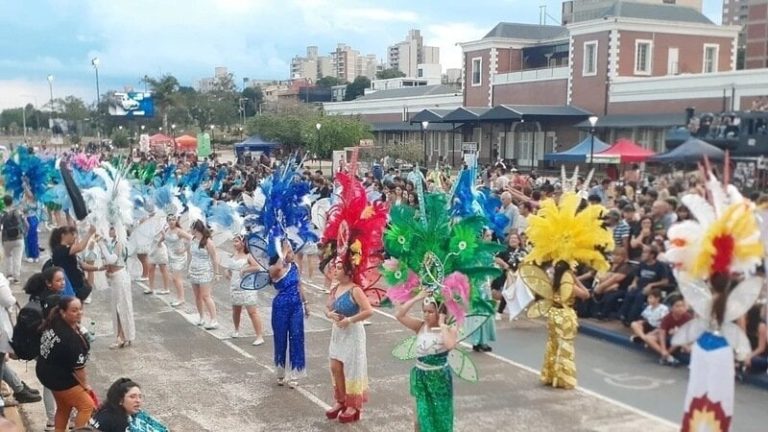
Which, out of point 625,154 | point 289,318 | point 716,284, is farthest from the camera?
point 625,154

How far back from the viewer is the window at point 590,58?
40.2 m

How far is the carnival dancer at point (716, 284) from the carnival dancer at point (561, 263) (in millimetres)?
2937

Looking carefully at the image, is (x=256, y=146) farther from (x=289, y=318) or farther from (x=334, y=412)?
(x=334, y=412)

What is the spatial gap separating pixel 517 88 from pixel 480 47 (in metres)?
4.77

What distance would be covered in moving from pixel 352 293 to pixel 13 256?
9.35 meters

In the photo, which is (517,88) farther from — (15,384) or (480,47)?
(15,384)

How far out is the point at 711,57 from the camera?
42312 mm

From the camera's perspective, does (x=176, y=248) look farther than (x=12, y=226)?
No

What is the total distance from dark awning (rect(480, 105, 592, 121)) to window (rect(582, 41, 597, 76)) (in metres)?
2.03

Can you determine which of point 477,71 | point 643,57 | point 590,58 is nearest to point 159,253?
point 590,58

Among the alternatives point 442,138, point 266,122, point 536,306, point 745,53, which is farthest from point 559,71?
point 745,53

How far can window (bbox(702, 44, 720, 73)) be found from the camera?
4200cm

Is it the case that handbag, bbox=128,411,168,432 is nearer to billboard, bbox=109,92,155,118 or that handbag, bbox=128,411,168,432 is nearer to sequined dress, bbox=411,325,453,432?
sequined dress, bbox=411,325,453,432

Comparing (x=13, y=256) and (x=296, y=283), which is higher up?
(x=296, y=283)
